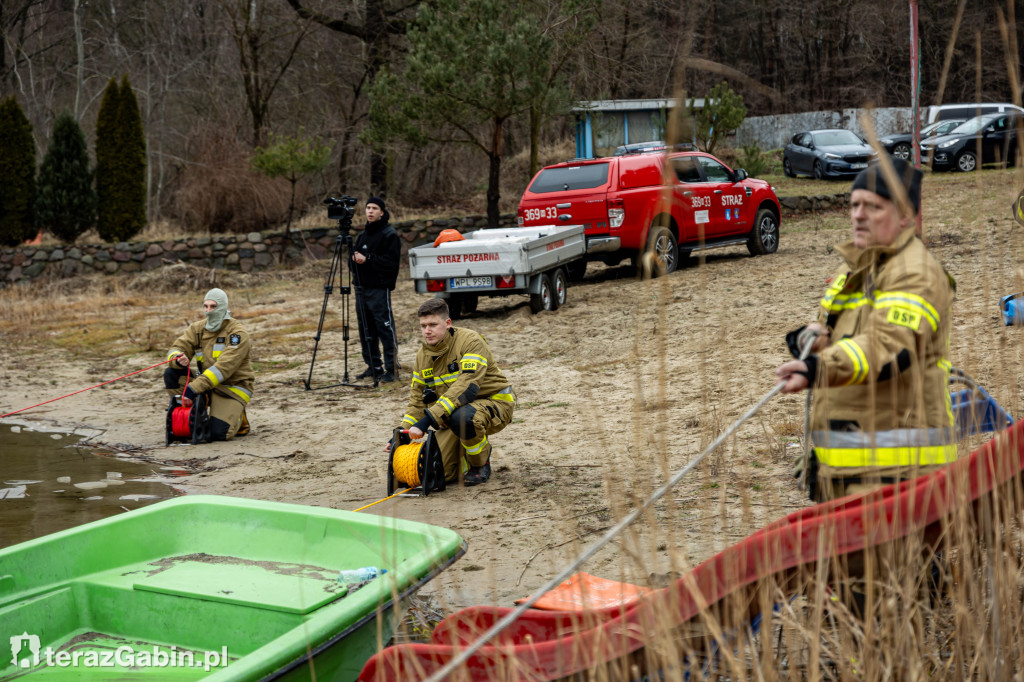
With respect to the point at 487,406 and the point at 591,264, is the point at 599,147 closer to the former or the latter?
the point at 591,264

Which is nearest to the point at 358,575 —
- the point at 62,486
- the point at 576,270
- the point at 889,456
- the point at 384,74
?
the point at 889,456

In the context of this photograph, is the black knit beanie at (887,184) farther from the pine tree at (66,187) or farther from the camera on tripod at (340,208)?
the pine tree at (66,187)

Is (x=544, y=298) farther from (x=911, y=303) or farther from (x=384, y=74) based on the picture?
(x=911, y=303)

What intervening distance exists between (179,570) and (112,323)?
11.9 m

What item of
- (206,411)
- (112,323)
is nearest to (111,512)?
(206,411)

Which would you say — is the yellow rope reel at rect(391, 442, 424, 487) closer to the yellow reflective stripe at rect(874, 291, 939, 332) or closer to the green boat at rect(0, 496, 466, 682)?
the green boat at rect(0, 496, 466, 682)

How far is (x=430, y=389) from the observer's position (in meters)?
6.53

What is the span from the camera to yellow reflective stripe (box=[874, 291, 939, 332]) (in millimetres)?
2736

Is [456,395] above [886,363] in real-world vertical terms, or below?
below

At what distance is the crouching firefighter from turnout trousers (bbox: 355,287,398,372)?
3.53 meters

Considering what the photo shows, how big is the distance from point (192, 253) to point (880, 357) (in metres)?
19.3

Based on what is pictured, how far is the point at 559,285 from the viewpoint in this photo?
530 inches

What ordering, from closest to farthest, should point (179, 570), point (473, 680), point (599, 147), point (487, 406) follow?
point (473, 680) < point (179, 570) < point (487, 406) < point (599, 147)

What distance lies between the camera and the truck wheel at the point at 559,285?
1332 cm
